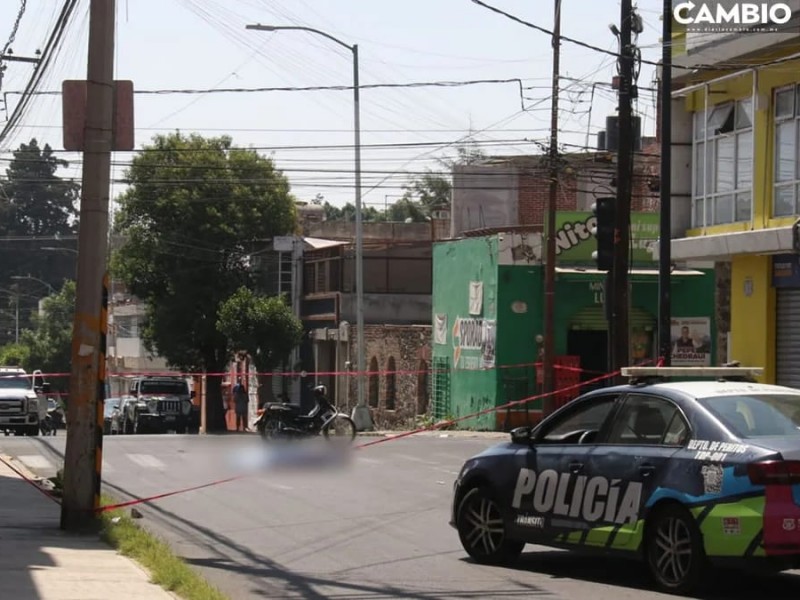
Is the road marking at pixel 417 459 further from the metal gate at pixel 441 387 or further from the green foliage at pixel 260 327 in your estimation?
the green foliage at pixel 260 327

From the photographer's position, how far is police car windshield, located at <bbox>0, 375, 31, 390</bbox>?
41.2 m

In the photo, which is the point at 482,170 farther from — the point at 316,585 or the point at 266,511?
the point at 316,585

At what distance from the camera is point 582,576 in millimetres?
11203

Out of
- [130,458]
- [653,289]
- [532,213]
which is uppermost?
[532,213]

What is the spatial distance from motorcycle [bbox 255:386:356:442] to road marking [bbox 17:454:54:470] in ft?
19.0

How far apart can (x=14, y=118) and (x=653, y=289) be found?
1972 cm

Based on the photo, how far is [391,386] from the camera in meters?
47.9

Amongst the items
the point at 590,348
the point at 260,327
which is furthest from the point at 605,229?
the point at 260,327

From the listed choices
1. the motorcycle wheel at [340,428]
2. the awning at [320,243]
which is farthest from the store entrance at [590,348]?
the awning at [320,243]

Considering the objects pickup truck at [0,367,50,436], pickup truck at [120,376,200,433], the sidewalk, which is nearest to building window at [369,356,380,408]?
pickup truck at [120,376,200,433]

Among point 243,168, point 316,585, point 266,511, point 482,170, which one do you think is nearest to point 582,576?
point 316,585

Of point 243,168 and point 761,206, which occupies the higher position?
point 243,168

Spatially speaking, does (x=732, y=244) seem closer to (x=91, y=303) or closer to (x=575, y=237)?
(x=575, y=237)

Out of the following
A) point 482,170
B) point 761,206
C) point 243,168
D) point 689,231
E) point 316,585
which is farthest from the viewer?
point 243,168
